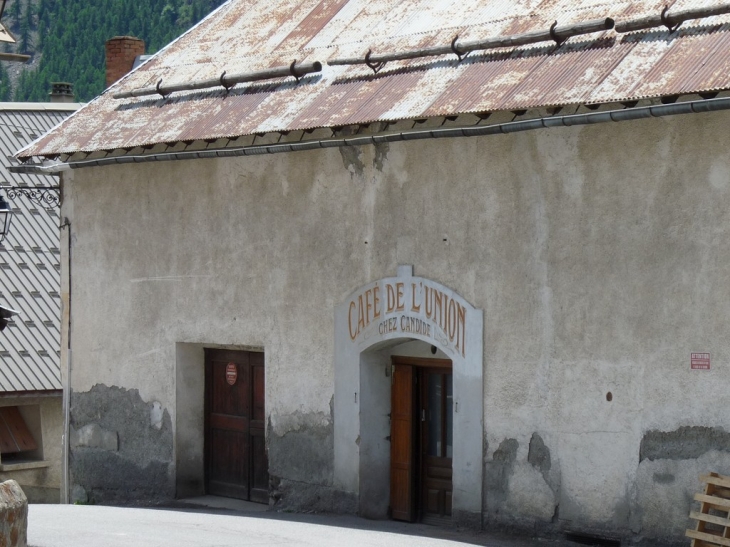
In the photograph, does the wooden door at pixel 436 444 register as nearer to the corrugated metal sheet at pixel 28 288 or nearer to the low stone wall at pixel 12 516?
the low stone wall at pixel 12 516

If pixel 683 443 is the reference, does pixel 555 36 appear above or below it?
above

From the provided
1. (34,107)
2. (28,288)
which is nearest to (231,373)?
(28,288)

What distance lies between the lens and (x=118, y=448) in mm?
15688

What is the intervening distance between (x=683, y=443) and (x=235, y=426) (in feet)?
19.8

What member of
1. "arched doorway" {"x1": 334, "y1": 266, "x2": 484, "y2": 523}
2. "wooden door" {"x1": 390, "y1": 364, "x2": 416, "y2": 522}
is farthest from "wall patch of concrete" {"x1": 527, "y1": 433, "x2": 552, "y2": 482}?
"wooden door" {"x1": 390, "y1": 364, "x2": 416, "y2": 522}

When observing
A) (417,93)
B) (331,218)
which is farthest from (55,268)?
(417,93)

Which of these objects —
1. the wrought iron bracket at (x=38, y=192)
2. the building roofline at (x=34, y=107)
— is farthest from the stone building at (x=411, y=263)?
the building roofline at (x=34, y=107)

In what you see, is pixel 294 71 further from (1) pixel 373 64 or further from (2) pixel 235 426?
(2) pixel 235 426

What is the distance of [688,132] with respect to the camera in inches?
420

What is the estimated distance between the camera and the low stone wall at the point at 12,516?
7.55 m

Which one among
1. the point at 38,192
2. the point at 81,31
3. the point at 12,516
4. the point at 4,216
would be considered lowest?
the point at 12,516

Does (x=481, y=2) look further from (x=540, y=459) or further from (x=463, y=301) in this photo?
(x=540, y=459)

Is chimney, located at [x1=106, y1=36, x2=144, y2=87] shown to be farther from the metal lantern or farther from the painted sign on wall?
the painted sign on wall

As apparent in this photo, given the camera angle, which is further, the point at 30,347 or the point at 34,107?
the point at 34,107
